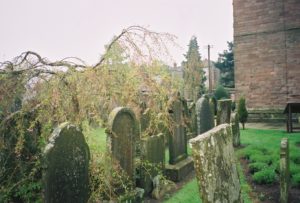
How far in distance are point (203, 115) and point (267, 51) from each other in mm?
9892

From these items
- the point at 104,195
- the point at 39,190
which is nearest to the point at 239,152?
the point at 104,195

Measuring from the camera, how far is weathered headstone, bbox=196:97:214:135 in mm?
8883

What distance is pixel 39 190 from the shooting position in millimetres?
5203

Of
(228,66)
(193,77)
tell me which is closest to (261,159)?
(193,77)

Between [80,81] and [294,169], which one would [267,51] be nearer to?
[294,169]

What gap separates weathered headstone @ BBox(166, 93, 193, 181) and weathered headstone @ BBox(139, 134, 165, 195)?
51cm

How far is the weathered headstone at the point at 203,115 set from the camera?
8.88 m

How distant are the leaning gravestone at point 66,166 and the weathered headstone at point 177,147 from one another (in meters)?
3.15

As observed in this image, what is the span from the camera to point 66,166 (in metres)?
3.86

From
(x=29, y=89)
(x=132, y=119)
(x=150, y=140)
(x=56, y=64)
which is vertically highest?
(x=56, y=64)

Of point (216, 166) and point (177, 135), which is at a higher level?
point (216, 166)

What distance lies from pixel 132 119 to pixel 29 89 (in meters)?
1.81

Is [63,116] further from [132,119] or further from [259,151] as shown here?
[259,151]

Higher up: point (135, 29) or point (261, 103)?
point (135, 29)
